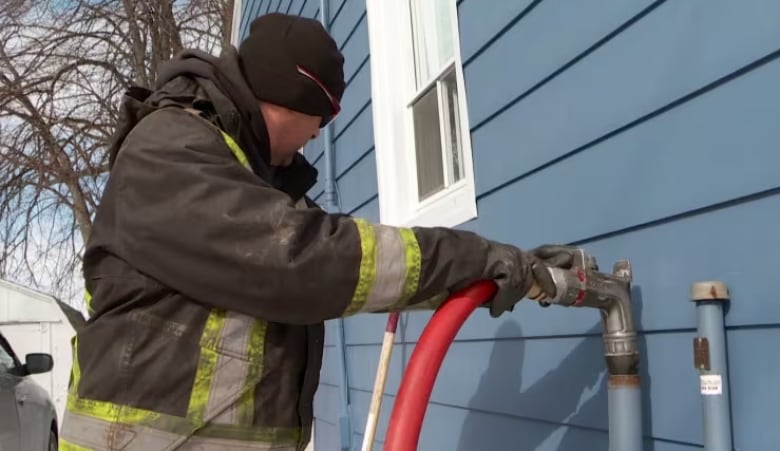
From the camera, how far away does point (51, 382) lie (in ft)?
40.4

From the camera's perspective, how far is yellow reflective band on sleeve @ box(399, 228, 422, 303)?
1.72 m

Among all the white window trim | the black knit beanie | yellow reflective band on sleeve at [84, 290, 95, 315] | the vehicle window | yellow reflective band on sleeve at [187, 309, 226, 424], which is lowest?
the vehicle window

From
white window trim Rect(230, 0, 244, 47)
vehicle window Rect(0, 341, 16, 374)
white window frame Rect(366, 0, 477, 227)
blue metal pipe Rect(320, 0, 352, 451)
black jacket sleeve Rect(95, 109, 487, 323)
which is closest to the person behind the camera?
black jacket sleeve Rect(95, 109, 487, 323)

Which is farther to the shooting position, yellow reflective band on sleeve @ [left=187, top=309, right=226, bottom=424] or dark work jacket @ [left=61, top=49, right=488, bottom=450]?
yellow reflective band on sleeve @ [left=187, top=309, right=226, bottom=424]

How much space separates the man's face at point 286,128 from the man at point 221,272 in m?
0.03

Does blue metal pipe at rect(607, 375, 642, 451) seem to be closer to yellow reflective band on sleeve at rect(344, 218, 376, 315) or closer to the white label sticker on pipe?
the white label sticker on pipe

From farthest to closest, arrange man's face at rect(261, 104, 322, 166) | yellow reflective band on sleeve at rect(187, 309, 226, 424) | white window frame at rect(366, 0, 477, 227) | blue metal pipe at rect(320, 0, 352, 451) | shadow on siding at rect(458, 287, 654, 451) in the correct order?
blue metal pipe at rect(320, 0, 352, 451) → white window frame at rect(366, 0, 477, 227) → shadow on siding at rect(458, 287, 654, 451) → man's face at rect(261, 104, 322, 166) → yellow reflective band on sleeve at rect(187, 309, 226, 424)

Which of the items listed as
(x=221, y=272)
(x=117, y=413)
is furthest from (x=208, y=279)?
(x=117, y=413)

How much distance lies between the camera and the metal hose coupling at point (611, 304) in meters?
1.88

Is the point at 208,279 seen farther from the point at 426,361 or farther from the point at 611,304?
the point at 611,304

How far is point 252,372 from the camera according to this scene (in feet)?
5.96

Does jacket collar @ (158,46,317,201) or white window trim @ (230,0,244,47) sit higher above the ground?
white window trim @ (230,0,244,47)

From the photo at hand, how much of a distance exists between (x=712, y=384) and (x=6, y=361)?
5.31 meters

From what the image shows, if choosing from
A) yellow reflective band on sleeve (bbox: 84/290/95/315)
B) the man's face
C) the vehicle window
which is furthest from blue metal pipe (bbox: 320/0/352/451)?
yellow reflective band on sleeve (bbox: 84/290/95/315)
